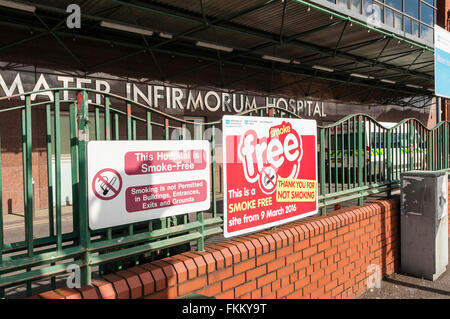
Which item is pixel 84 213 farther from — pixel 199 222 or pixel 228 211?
pixel 228 211

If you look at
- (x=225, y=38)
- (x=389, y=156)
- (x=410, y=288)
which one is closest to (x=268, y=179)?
(x=410, y=288)

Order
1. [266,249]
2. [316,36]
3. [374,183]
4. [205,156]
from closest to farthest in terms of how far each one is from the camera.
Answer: [205,156], [266,249], [374,183], [316,36]

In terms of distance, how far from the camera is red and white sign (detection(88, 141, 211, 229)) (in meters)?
Result: 2.24

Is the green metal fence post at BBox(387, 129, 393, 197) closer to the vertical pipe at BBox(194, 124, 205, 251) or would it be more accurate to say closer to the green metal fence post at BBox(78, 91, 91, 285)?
the vertical pipe at BBox(194, 124, 205, 251)

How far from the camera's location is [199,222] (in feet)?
9.44

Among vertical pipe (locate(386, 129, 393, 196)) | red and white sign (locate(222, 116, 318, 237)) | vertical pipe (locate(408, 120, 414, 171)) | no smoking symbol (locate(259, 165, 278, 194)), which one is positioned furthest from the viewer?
vertical pipe (locate(408, 120, 414, 171))

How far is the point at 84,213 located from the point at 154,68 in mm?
9611

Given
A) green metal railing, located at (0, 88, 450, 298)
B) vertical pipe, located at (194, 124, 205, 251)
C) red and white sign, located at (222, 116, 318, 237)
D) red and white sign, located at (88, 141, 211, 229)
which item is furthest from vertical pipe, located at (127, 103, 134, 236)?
red and white sign, located at (222, 116, 318, 237)

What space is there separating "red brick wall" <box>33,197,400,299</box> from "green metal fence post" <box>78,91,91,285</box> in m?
0.12

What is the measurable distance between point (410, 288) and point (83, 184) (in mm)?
4232

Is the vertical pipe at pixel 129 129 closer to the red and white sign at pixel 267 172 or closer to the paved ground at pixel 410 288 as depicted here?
the red and white sign at pixel 267 172

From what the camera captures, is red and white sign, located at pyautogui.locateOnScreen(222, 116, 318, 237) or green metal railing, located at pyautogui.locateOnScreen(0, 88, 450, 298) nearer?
green metal railing, located at pyautogui.locateOnScreen(0, 88, 450, 298)

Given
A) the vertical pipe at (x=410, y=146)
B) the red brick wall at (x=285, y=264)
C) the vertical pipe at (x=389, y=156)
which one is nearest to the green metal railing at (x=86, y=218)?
the red brick wall at (x=285, y=264)
